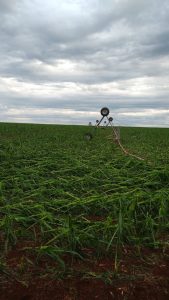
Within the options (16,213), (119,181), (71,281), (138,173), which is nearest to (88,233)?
(71,281)

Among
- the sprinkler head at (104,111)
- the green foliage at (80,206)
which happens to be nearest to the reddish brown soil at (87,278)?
the green foliage at (80,206)

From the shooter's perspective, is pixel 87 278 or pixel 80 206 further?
pixel 80 206

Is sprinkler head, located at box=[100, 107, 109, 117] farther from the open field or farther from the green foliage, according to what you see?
the open field

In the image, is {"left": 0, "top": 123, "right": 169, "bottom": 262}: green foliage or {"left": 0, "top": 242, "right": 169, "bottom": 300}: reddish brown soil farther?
{"left": 0, "top": 123, "right": 169, "bottom": 262}: green foliage

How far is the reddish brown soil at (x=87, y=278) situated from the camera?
11.5 ft

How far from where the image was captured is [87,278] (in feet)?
12.3

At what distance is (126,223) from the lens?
4859 mm

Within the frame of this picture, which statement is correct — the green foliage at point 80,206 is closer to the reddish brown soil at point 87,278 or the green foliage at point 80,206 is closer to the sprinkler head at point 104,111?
→ the reddish brown soil at point 87,278

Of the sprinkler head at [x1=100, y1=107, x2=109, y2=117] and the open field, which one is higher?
the sprinkler head at [x1=100, y1=107, x2=109, y2=117]

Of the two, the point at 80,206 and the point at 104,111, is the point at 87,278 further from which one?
the point at 104,111

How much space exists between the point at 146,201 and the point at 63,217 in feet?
4.31

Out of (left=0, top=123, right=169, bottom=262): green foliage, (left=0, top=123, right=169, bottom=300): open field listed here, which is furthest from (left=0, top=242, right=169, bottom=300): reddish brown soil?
(left=0, top=123, right=169, bottom=262): green foliage

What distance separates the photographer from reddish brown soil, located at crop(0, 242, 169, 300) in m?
3.50

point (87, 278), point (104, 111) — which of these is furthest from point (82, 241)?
point (104, 111)
